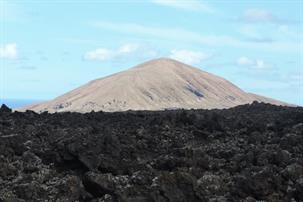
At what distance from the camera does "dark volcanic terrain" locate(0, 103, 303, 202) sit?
1772 cm

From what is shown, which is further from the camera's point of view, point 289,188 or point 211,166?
point 211,166

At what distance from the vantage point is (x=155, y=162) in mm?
20969

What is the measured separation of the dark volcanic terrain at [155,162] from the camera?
58.1 feet

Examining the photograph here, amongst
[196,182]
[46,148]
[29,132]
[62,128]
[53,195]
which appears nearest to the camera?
[53,195]

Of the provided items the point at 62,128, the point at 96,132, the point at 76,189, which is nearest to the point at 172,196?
the point at 76,189

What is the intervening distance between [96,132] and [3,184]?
7957 millimetres

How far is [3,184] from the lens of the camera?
18.2m

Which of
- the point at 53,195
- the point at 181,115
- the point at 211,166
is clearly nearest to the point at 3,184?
the point at 53,195

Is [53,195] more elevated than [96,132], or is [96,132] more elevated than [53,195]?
[96,132]

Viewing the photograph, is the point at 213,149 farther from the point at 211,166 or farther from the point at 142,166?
the point at 142,166

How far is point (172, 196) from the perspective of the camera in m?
17.5

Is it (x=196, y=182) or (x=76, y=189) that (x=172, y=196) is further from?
(x=76, y=189)

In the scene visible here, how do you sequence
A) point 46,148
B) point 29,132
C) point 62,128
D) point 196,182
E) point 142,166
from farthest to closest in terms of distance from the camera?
point 62,128
point 29,132
point 46,148
point 142,166
point 196,182

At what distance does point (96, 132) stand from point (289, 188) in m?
9.96
